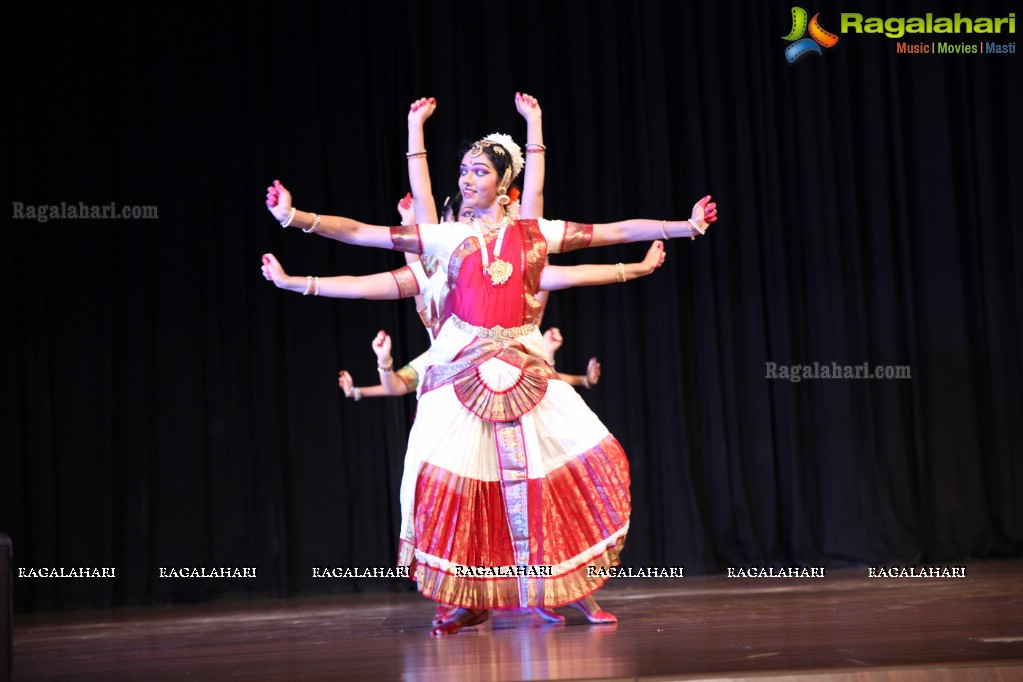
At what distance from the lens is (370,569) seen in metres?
5.43

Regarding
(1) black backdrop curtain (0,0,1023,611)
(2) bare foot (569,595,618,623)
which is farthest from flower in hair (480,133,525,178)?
(1) black backdrop curtain (0,0,1023,611)

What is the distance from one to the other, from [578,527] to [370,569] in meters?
2.22

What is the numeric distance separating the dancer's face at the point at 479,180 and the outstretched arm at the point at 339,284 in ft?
1.17

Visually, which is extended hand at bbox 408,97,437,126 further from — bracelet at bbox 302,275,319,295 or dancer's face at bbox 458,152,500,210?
bracelet at bbox 302,275,319,295

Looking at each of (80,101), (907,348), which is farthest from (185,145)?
(907,348)

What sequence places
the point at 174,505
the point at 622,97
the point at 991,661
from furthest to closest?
the point at 622,97 → the point at 174,505 → the point at 991,661

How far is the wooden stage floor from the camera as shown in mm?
2441

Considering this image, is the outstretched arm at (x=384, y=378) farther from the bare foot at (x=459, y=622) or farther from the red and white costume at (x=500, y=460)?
the bare foot at (x=459, y=622)

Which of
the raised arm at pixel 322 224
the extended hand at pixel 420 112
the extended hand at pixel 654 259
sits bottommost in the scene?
the extended hand at pixel 654 259

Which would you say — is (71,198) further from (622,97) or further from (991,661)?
(991,661)

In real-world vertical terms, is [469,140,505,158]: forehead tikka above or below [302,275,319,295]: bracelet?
above

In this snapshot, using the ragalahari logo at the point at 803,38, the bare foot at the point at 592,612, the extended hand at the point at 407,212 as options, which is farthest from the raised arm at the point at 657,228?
the ragalahari logo at the point at 803,38

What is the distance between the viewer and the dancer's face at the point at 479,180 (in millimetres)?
3559

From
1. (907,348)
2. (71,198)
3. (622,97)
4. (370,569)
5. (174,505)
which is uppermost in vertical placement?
(622,97)
